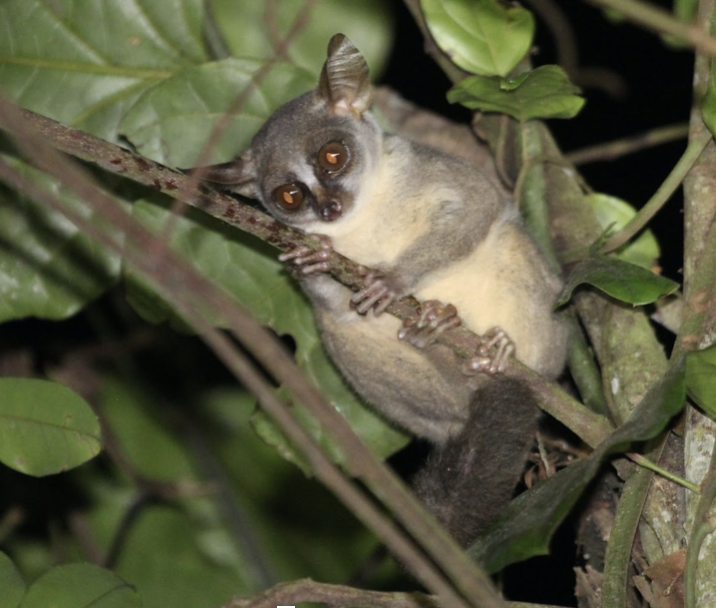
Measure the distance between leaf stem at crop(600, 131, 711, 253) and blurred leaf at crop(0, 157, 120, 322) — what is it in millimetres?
1832

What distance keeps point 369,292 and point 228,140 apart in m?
1.08

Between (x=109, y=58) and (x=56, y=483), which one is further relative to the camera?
(x=56, y=483)

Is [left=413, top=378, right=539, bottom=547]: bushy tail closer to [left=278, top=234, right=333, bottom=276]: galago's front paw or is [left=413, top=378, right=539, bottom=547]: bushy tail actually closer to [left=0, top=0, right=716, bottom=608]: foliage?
[left=0, top=0, right=716, bottom=608]: foliage

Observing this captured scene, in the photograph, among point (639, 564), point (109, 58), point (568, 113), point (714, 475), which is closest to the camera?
point (714, 475)

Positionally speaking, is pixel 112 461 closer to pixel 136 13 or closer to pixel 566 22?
pixel 136 13

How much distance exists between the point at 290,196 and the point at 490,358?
932mm

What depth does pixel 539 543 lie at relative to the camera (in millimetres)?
2145

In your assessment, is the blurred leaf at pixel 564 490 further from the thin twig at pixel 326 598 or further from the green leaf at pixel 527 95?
the green leaf at pixel 527 95

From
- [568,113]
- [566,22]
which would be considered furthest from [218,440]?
[566,22]

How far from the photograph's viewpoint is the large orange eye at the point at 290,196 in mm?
3322

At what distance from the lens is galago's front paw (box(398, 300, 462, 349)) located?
298 centimetres

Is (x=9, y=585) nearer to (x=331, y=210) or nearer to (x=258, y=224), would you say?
(x=258, y=224)

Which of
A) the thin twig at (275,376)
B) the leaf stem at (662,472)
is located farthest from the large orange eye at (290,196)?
the thin twig at (275,376)

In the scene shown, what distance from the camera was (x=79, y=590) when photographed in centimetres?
244
